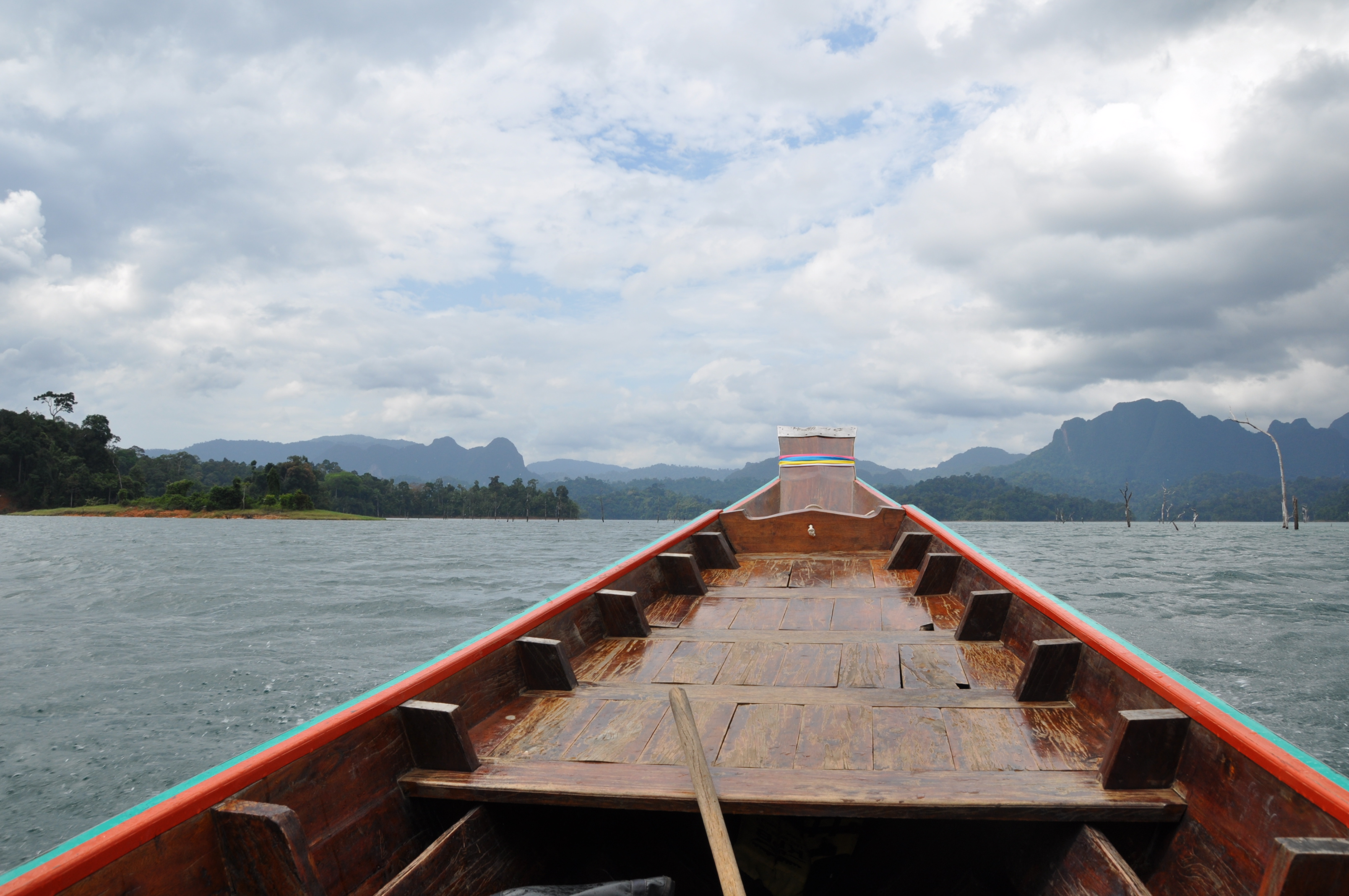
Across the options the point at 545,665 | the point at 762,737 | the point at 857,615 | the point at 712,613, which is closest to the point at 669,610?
the point at 712,613

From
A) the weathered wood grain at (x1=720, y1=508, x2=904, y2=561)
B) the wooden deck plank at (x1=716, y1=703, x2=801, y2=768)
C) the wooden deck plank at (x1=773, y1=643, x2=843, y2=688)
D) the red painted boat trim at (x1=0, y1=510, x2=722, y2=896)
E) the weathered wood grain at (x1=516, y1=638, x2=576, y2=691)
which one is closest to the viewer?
the red painted boat trim at (x1=0, y1=510, x2=722, y2=896)

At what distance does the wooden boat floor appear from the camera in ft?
7.00

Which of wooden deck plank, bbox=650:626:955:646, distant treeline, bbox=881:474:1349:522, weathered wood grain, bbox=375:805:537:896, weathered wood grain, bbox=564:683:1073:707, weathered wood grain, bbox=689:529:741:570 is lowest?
distant treeline, bbox=881:474:1349:522

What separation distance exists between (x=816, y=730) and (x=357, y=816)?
149 cm

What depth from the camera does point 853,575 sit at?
17.6ft

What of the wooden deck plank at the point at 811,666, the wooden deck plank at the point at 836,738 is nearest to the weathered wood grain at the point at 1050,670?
the wooden deck plank at the point at 836,738

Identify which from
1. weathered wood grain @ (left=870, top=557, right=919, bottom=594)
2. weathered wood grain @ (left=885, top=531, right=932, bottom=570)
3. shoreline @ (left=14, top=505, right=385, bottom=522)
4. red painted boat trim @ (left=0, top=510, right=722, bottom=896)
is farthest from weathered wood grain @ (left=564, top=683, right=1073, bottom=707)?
shoreline @ (left=14, top=505, right=385, bottom=522)

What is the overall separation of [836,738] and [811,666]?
80 centimetres

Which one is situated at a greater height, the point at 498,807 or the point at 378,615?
the point at 498,807

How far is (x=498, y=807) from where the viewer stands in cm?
236

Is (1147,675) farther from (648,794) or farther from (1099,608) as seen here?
(1099,608)

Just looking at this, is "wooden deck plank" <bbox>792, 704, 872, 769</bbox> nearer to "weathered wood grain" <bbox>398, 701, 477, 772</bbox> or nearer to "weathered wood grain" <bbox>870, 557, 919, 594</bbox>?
"weathered wood grain" <bbox>398, 701, 477, 772</bbox>

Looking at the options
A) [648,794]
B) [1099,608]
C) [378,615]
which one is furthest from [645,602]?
[1099,608]

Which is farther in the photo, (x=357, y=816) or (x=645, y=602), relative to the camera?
(x=645, y=602)
